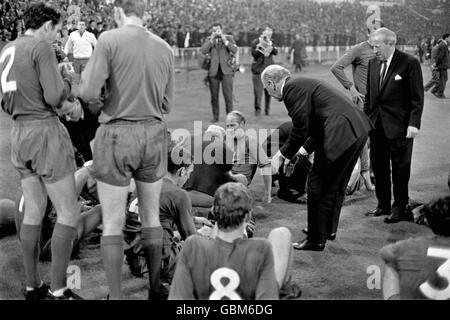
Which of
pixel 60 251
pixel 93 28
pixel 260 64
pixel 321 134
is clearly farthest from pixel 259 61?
pixel 60 251

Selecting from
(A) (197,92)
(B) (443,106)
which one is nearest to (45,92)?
(B) (443,106)

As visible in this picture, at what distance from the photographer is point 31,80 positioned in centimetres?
395

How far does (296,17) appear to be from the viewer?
36.9 m

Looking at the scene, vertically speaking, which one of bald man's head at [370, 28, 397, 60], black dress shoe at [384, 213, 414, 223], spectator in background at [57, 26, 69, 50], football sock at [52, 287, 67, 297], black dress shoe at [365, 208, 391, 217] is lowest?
black dress shoe at [365, 208, 391, 217]

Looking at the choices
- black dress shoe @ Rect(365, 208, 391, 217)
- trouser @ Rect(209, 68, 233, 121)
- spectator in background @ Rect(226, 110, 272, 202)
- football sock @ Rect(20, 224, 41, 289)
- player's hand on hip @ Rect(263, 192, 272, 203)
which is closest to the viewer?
football sock @ Rect(20, 224, 41, 289)

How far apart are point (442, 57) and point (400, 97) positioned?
39.6ft

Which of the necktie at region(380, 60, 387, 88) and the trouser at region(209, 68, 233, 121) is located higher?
the necktie at region(380, 60, 387, 88)

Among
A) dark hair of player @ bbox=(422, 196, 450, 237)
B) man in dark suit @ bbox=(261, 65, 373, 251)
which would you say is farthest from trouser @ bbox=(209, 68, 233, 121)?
dark hair of player @ bbox=(422, 196, 450, 237)

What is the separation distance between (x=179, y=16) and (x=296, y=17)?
11629 millimetres

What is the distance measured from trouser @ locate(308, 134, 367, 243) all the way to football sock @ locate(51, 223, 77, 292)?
7.13 feet

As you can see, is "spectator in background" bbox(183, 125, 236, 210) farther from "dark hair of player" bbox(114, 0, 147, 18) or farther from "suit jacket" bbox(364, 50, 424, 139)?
"dark hair of player" bbox(114, 0, 147, 18)

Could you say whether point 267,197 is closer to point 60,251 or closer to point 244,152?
point 244,152

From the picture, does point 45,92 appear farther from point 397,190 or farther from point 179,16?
point 179,16

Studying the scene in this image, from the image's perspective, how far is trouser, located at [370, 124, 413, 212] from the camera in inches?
248
